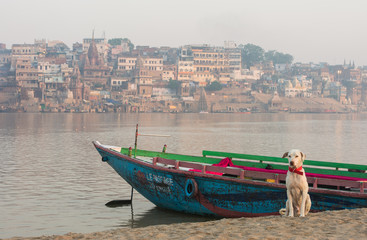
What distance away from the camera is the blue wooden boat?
1332cm

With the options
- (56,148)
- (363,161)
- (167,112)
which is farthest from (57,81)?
(363,161)

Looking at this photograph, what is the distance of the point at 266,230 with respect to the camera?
10430 millimetres

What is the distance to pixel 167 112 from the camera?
562 feet

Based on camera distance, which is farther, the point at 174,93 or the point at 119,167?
the point at 174,93

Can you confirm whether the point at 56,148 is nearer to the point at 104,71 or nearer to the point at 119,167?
the point at 119,167

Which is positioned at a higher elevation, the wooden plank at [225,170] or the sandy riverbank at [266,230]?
the wooden plank at [225,170]

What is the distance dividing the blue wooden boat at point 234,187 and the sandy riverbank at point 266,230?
145cm

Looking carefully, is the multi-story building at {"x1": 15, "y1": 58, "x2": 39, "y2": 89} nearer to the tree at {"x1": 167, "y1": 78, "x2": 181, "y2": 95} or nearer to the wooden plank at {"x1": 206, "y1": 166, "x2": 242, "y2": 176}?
the tree at {"x1": 167, "y1": 78, "x2": 181, "y2": 95}

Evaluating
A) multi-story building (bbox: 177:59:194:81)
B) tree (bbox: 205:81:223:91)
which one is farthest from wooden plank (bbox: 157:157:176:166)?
multi-story building (bbox: 177:59:194:81)

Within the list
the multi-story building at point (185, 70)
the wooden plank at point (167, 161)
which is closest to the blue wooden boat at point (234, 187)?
the wooden plank at point (167, 161)

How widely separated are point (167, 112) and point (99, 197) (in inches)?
5958

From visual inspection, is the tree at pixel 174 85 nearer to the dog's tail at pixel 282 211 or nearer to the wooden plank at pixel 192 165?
the wooden plank at pixel 192 165

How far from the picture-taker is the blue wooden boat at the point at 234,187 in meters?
13.3

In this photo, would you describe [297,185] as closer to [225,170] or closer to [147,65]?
[225,170]
